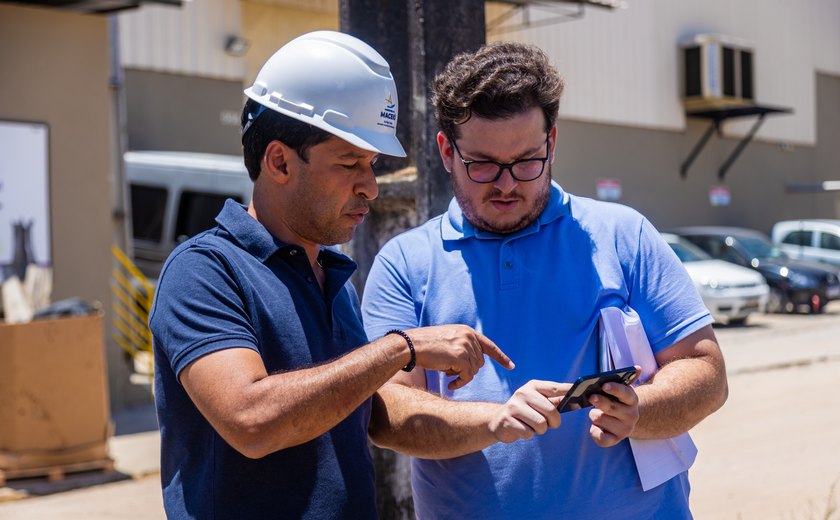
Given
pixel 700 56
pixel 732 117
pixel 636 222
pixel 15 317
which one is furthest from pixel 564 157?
pixel 636 222

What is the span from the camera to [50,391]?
25.0ft

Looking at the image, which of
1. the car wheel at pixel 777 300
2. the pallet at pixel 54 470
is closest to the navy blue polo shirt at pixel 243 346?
the pallet at pixel 54 470

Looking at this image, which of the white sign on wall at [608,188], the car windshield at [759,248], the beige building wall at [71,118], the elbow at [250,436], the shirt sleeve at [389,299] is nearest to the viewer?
the elbow at [250,436]

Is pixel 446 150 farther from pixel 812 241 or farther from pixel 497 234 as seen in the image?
pixel 812 241

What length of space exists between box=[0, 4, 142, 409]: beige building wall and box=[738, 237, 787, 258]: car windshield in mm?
13501

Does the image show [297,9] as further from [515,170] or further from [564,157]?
[515,170]

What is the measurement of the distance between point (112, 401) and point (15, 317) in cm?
314

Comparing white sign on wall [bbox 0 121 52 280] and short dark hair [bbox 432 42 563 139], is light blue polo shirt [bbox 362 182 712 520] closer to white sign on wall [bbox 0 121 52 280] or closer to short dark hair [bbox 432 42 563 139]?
short dark hair [bbox 432 42 563 139]

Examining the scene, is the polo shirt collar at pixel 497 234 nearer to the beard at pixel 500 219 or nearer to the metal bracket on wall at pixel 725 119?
the beard at pixel 500 219

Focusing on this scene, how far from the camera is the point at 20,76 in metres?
10.0

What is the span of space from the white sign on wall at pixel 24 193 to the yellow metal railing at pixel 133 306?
4.47 feet

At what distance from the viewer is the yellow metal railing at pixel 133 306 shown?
11645mm

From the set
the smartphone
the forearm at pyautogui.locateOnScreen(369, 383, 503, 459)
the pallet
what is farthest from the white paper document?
the pallet

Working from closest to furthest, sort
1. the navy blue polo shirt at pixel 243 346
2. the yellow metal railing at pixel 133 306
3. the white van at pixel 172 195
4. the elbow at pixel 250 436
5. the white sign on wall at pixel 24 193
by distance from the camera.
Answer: the elbow at pixel 250 436
the navy blue polo shirt at pixel 243 346
the white sign on wall at pixel 24 193
the yellow metal railing at pixel 133 306
the white van at pixel 172 195
